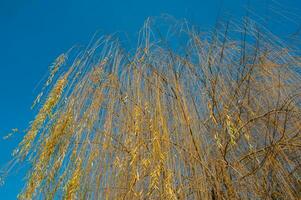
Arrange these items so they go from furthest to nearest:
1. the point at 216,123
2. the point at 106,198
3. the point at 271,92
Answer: the point at 271,92, the point at 216,123, the point at 106,198

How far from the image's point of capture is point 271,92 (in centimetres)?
269

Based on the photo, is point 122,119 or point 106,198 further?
point 122,119

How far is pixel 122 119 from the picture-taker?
250 centimetres

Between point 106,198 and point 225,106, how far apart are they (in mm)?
846

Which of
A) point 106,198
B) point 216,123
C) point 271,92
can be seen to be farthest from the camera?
point 271,92

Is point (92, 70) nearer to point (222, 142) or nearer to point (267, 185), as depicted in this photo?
point (222, 142)

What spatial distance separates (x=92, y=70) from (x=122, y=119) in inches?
18.6

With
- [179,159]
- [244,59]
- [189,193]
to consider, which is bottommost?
[189,193]

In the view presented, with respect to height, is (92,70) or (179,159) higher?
(92,70)

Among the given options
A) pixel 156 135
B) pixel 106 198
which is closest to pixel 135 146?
pixel 156 135

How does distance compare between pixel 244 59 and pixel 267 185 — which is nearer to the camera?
pixel 267 185

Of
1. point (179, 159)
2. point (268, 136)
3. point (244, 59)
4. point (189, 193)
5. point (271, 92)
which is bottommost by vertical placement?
point (189, 193)

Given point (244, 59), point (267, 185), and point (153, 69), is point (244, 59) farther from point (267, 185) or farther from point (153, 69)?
point (267, 185)

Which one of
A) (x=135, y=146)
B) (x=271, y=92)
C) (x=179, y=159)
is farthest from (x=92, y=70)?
(x=271, y=92)
